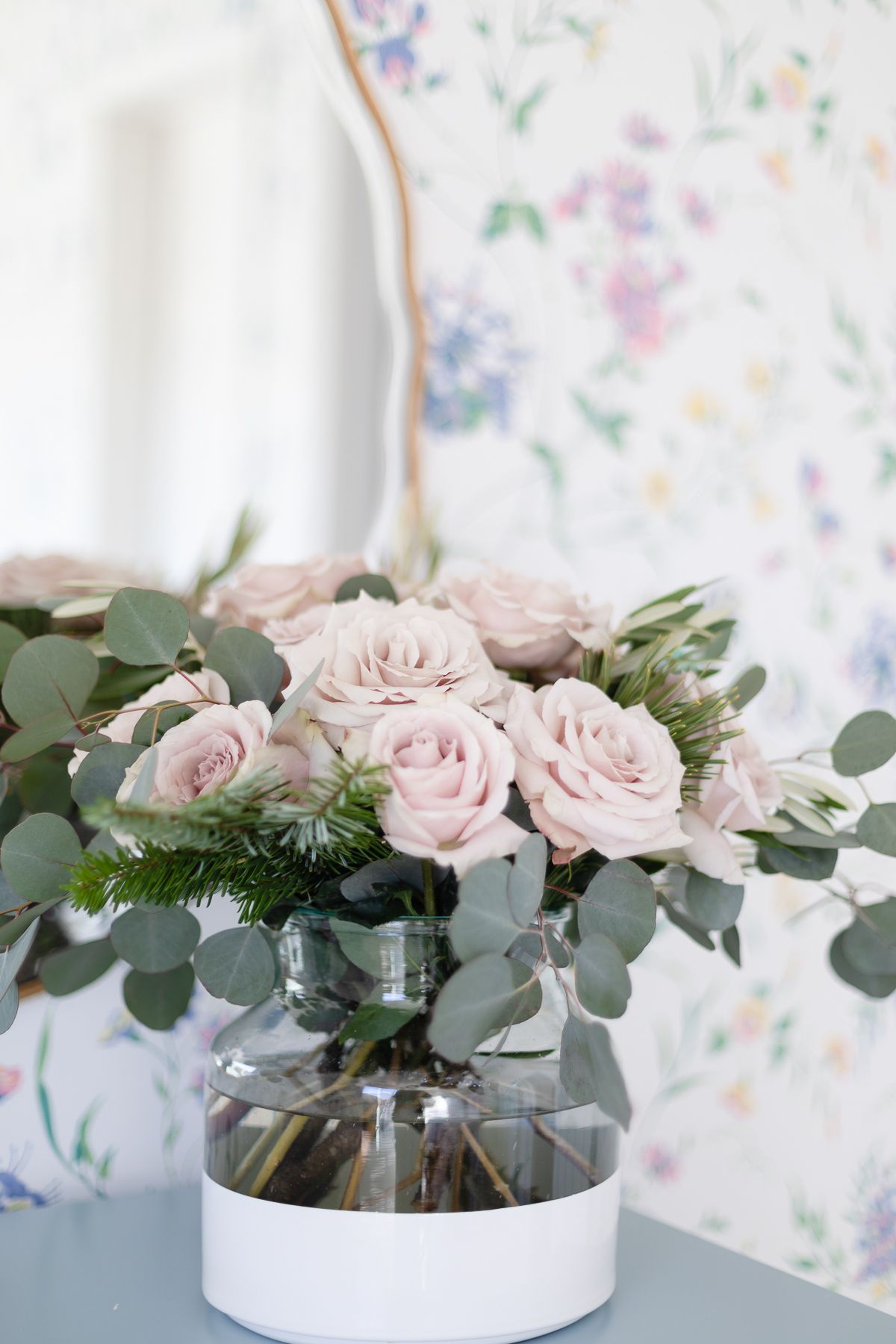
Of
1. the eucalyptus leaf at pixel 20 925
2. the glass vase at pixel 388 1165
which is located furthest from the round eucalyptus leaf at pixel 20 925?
the glass vase at pixel 388 1165

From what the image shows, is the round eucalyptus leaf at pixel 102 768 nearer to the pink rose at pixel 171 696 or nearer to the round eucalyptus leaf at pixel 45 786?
the pink rose at pixel 171 696

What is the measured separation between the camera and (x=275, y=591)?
63 centimetres

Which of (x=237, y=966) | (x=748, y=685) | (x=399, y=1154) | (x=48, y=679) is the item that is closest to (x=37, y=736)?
(x=48, y=679)

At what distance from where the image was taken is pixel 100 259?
74 centimetres

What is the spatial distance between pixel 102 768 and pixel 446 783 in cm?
16

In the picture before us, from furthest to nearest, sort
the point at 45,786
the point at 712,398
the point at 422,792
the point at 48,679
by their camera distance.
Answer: the point at 712,398, the point at 45,786, the point at 48,679, the point at 422,792

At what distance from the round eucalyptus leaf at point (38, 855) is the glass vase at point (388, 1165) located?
4.2 inches

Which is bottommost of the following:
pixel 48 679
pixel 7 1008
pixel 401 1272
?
pixel 401 1272

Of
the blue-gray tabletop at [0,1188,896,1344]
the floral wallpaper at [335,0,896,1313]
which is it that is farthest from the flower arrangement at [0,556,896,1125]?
the floral wallpaper at [335,0,896,1313]

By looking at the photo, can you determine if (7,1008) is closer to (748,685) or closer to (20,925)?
(20,925)

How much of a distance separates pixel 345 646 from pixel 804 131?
81 cm

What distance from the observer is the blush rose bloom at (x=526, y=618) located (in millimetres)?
579

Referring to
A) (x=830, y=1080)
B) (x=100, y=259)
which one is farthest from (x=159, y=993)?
(x=830, y=1080)

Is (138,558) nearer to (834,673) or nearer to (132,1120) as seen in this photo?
(132,1120)
